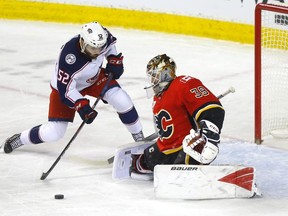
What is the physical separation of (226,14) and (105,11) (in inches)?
50.1

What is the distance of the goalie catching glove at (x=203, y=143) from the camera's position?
4.24 m

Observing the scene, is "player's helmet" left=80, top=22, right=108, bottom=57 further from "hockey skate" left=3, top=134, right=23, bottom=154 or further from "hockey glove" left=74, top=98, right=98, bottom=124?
"hockey skate" left=3, top=134, right=23, bottom=154

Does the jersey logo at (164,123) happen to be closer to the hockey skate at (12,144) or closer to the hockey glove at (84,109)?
Result: the hockey glove at (84,109)

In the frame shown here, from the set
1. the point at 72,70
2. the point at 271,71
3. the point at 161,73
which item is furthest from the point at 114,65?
the point at 271,71

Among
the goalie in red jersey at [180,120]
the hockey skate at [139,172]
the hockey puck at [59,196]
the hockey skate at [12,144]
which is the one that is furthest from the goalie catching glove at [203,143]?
the hockey skate at [12,144]

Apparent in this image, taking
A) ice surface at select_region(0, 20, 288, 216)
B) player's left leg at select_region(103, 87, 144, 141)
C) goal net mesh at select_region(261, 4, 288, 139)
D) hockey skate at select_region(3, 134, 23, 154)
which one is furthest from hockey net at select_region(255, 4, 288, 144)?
hockey skate at select_region(3, 134, 23, 154)

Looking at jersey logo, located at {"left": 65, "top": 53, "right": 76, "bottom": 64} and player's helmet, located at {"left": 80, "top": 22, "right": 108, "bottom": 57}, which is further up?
player's helmet, located at {"left": 80, "top": 22, "right": 108, "bottom": 57}

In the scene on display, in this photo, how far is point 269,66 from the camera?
5711 mm

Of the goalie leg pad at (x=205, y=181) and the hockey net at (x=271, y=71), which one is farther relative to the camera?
the hockey net at (x=271, y=71)

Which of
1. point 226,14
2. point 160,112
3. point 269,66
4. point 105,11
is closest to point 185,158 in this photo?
point 160,112

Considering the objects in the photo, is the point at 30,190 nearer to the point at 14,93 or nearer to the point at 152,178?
the point at 152,178

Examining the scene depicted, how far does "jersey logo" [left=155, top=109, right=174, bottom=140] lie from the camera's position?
14.9ft

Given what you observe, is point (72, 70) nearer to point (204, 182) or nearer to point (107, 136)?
point (107, 136)

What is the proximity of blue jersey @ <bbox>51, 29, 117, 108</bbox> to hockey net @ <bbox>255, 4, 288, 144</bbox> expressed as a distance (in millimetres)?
917
